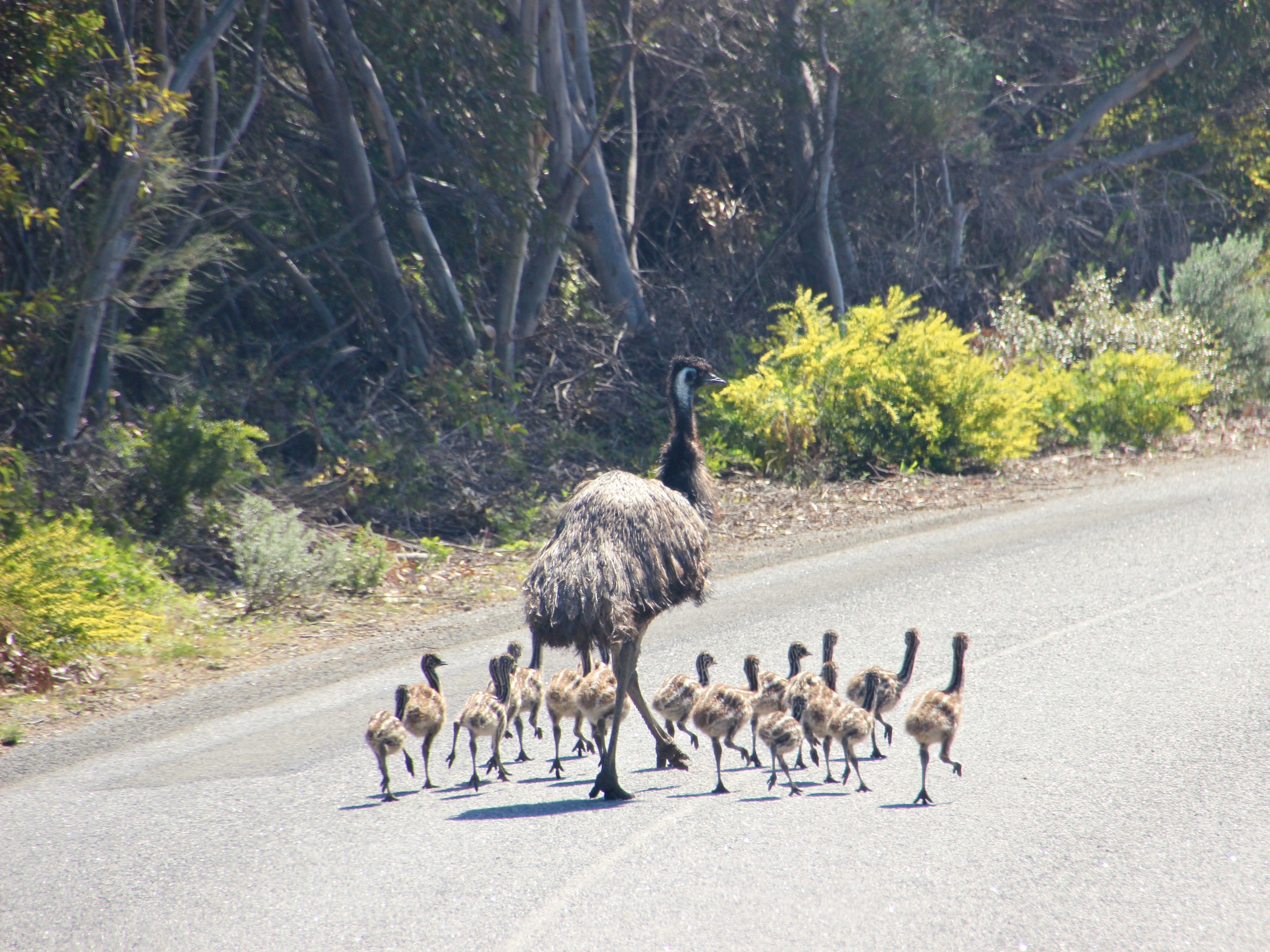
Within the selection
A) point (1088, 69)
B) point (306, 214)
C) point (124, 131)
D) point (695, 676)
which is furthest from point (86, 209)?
point (1088, 69)

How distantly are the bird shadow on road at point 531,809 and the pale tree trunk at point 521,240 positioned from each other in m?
9.88

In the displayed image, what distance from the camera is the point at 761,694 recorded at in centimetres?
638

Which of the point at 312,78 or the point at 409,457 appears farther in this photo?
the point at 312,78

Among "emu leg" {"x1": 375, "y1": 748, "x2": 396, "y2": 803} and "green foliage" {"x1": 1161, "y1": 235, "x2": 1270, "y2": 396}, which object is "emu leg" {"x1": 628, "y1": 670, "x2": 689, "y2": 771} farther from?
"green foliage" {"x1": 1161, "y1": 235, "x2": 1270, "y2": 396}

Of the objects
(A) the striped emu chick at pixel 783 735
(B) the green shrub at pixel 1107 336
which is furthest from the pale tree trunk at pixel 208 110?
(B) the green shrub at pixel 1107 336

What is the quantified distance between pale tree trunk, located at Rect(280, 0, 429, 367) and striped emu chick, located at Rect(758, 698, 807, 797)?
33.5 ft

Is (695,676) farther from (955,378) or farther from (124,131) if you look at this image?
(955,378)

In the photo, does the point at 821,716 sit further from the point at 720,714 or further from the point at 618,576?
the point at 618,576

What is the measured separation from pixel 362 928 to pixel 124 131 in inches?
347

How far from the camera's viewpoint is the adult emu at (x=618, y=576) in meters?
5.52

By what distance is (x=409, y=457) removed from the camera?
13.5 m

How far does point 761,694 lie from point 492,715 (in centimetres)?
139

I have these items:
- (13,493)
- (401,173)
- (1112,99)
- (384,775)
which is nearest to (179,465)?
(13,493)

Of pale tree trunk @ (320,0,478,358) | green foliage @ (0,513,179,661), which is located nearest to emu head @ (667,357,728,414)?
green foliage @ (0,513,179,661)
